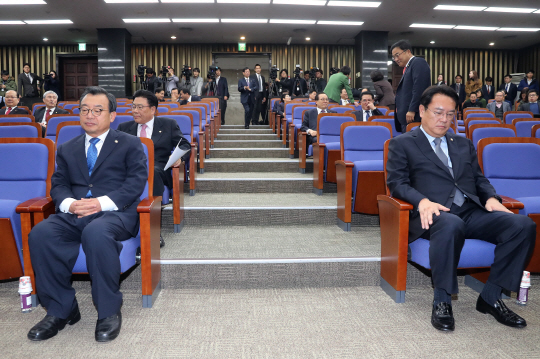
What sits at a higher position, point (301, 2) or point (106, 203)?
point (301, 2)

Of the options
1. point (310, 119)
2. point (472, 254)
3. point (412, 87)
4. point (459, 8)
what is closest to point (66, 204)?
point (472, 254)

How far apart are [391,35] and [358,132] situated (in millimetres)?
9089

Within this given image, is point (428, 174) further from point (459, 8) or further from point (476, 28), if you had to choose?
point (476, 28)

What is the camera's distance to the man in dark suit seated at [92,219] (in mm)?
1822

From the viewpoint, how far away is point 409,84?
11.0 ft

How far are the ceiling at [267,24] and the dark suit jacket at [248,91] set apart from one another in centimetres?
160

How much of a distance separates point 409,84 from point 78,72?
11839mm

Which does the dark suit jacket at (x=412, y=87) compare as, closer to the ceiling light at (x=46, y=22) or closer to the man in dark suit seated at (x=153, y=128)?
the man in dark suit seated at (x=153, y=128)

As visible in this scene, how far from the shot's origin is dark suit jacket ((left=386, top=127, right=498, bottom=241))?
2.12m

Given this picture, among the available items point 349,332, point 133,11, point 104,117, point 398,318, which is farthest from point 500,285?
point 133,11

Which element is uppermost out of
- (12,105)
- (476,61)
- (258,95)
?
(476,61)

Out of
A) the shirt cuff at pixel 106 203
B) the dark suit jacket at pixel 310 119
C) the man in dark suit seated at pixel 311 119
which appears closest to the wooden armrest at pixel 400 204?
the shirt cuff at pixel 106 203

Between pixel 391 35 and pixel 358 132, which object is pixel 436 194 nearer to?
pixel 358 132

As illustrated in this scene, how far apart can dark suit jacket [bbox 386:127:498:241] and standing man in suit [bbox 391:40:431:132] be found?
112 centimetres
